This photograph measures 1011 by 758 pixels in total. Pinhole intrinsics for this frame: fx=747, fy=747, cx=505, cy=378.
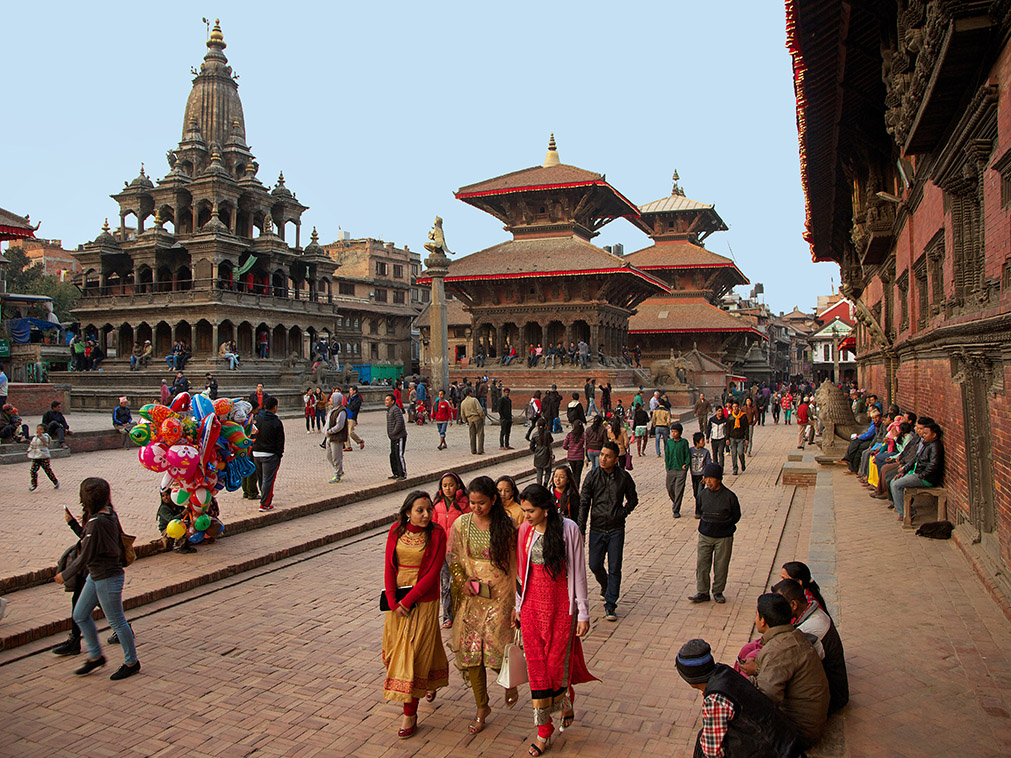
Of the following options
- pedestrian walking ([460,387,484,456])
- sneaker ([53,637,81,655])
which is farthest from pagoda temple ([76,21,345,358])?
sneaker ([53,637,81,655])

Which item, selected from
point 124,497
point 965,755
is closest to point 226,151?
point 124,497

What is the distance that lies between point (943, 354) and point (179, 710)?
8980 mm

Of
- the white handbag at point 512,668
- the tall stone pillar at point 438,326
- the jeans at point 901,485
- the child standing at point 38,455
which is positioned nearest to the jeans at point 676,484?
the jeans at point 901,485

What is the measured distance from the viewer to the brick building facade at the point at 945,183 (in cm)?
629

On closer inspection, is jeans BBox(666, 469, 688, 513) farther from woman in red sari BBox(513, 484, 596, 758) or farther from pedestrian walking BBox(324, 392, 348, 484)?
woman in red sari BBox(513, 484, 596, 758)

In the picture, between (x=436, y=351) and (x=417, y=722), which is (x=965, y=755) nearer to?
(x=417, y=722)

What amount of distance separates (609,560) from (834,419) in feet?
39.9

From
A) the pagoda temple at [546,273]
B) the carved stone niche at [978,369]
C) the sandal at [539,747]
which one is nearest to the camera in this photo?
the sandal at [539,747]

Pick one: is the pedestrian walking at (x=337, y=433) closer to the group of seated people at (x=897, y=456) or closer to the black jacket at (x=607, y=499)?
the black jacket at (x=607, y=499)

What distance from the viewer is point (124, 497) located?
40.2 ft

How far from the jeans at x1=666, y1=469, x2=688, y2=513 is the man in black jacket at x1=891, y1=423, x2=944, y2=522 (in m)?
2.87

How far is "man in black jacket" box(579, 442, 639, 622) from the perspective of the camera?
6.97 m

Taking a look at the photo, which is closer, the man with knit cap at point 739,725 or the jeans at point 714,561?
the man with knit cap at point 739,725

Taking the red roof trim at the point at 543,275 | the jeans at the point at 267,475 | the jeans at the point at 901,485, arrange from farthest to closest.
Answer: the red roof trim at the point at 543,275
the jeans at the point at 267,475
the jeans at the point at 901,485
